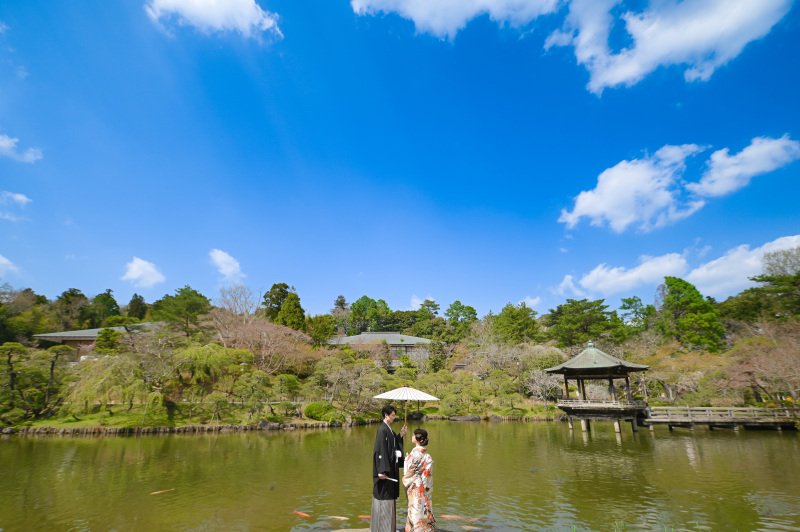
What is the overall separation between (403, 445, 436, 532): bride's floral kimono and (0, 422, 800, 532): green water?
2.21m

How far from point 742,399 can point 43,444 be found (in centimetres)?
3703

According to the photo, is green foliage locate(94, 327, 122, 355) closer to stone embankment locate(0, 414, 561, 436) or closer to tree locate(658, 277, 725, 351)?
stone embankment locate(0, 414, 561, 436)

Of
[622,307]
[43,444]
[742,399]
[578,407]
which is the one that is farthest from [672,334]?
[43,444]

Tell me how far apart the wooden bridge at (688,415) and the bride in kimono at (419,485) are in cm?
1752

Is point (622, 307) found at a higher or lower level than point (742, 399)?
higher

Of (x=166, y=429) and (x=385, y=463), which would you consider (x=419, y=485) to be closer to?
(x=385, y=463)

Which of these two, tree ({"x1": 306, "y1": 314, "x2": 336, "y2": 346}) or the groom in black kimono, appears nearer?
the groom in black kimono

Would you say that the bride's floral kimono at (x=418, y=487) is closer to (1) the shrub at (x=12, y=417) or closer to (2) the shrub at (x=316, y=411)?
(2) the shrub at (x=316, y=411)

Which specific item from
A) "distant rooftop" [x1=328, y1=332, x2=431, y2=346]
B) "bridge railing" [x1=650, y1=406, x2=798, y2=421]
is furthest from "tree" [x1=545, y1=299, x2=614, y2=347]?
"distant rooftop" [x1=328, y1=332, x2=431, y2=346]

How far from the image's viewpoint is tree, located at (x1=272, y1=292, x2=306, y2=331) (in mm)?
36688

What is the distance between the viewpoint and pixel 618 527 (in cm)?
672

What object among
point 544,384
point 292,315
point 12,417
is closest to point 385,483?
point 12,417

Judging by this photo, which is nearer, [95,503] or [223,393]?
[95,503]

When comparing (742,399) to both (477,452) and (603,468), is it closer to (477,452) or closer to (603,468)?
(603,468)
